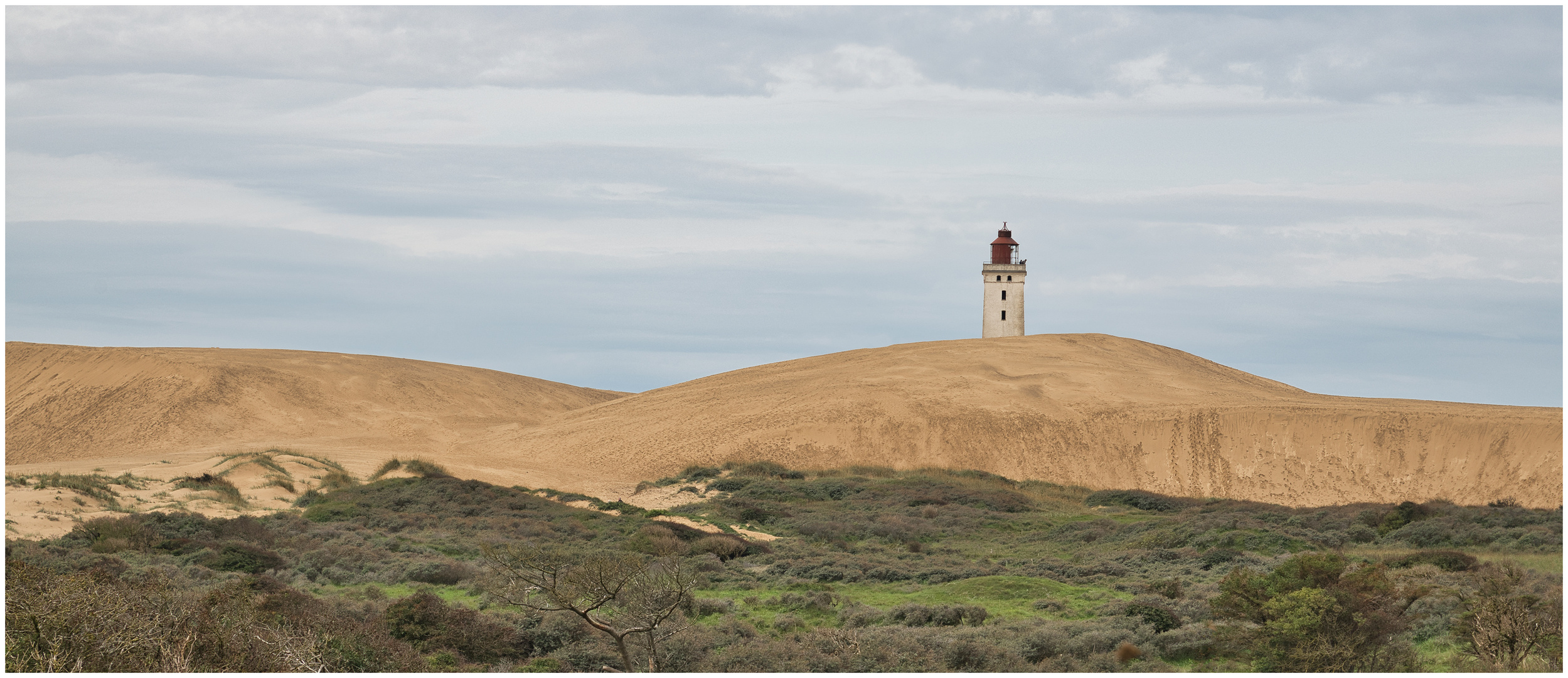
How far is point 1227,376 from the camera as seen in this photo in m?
70.2

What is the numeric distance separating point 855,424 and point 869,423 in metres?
0.67

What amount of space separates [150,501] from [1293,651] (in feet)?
103

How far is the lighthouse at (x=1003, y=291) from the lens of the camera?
7438 centimetres

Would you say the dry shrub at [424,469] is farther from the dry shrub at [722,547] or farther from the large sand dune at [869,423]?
the dry shrub at [722,547]

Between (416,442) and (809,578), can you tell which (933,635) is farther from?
(416,442)

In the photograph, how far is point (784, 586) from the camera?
25.0 metres

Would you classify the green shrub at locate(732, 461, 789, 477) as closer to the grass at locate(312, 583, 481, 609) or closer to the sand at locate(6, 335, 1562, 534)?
the sand at locate(6, 335, 1562, 534)

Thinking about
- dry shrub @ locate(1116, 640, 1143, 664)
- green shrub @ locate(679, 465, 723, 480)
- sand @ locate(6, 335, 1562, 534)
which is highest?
sand @ locate(6, 335, 1562, 534)

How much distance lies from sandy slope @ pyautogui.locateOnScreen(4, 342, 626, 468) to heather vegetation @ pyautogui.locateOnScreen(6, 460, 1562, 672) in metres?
20.6

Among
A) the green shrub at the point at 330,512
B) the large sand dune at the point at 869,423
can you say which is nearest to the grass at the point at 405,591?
the green shrub at the point at 330,512

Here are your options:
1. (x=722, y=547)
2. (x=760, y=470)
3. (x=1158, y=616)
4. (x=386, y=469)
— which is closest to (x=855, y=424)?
(x=760, y=470)

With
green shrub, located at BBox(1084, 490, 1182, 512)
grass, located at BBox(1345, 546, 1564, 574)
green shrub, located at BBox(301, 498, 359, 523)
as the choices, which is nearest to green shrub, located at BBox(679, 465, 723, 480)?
green shrub, located at BBox(301, 498, 359, 523)

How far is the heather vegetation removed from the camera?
15.3m

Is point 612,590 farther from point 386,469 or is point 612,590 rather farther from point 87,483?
point 386,469
